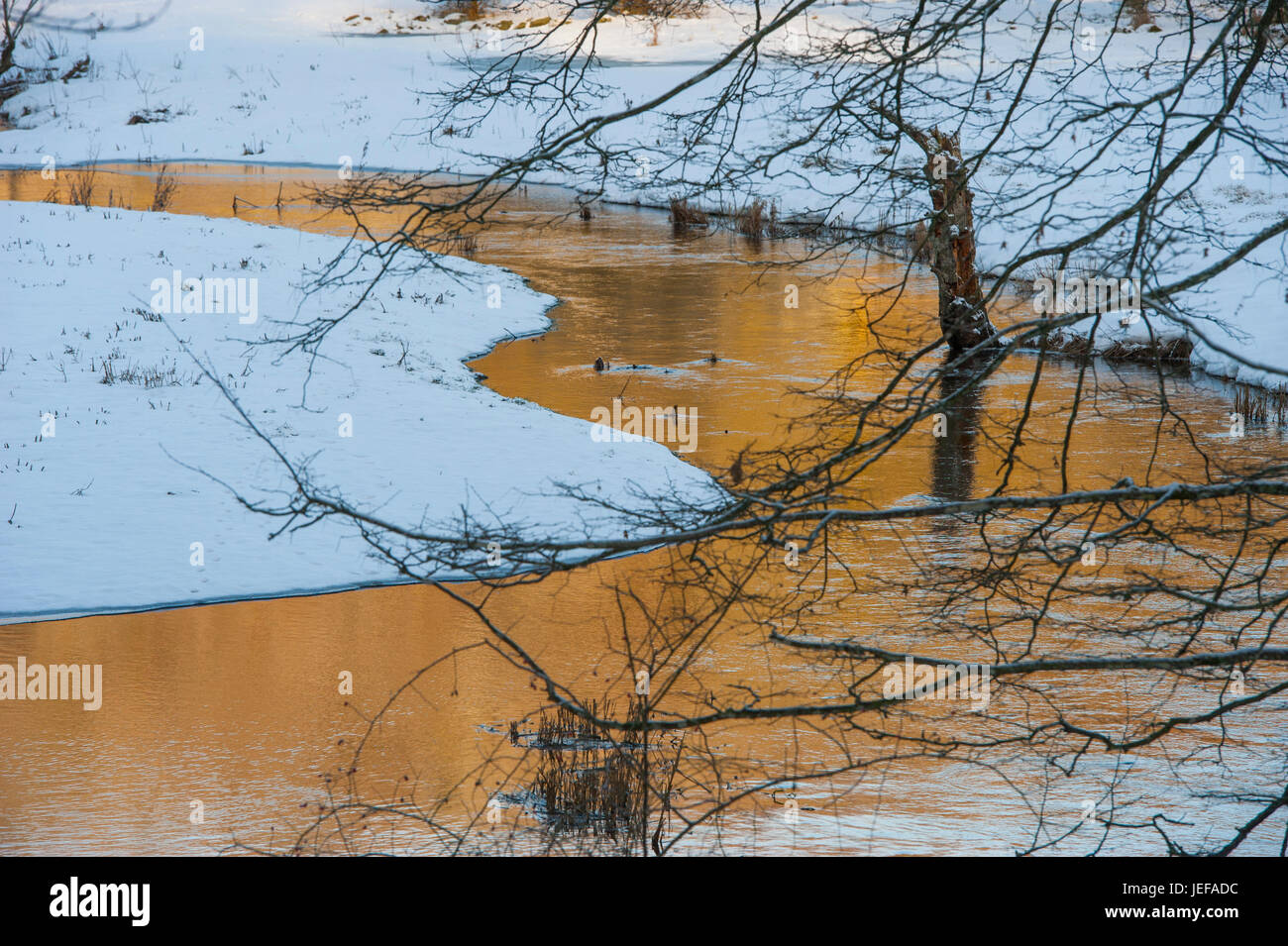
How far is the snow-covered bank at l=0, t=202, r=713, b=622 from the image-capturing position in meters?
8.57

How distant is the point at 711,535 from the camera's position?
3.94m

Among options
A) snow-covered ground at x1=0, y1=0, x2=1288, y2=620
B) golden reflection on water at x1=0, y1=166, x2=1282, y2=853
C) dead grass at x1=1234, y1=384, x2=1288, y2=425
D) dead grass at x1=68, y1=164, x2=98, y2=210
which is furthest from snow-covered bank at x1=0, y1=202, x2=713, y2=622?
dead grass at x1=1234, y1=384, x2=1288, y2=425

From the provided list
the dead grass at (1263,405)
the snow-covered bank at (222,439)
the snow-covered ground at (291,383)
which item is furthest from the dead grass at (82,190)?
the dead grass at (1263,405)

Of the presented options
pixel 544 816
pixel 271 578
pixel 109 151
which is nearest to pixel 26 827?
pixel 544 816

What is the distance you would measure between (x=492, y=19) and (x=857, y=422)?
4641cm

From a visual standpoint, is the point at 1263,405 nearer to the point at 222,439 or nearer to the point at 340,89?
the point at 222,439

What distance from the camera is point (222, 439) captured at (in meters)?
10.7

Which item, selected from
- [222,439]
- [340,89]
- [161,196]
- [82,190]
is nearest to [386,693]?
[222,439]

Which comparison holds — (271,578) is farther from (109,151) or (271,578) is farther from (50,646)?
(109,151)

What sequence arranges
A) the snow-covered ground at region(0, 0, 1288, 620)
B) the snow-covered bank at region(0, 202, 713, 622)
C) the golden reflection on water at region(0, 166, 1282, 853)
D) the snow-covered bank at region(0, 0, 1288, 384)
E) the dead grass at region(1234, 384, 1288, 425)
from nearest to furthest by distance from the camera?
the golden reflection on water at region(0, 166, 1282, 853) → the snow-covered ground at region(0, 0, 1288, 620) → the snow-covered bank at region(0, 202, 713, 622) → the dead grass at region(1234, 384, 1288, 425) → the snow-covered bank at region(0, 0, 1288, 384)

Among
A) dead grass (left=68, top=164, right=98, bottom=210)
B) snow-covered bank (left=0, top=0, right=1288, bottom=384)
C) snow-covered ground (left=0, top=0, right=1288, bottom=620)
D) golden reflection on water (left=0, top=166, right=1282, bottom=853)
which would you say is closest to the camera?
golden reflection on water (left=0, top=166, right=1282, bottom=853)

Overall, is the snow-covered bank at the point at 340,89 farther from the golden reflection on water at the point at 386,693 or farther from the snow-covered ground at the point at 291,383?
the golden reflection on water at the point at 386,693

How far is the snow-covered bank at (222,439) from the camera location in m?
8.57

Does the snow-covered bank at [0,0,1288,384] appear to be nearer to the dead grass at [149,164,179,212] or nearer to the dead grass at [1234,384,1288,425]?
the dead grass at [149,164,179,212]
